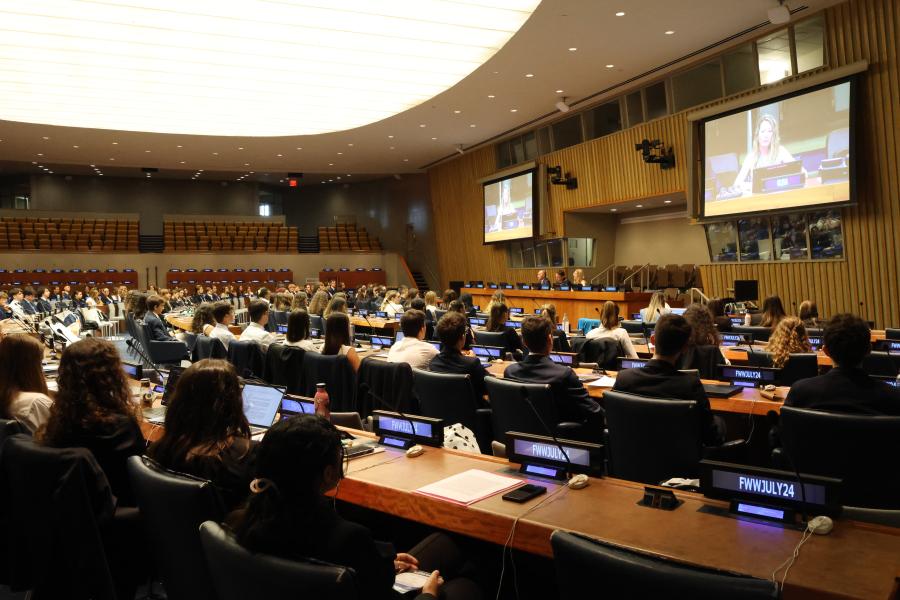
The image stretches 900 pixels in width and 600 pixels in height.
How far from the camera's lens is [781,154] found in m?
10.2

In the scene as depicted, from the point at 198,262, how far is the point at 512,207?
11.9 m

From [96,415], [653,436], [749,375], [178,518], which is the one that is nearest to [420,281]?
[749,375]

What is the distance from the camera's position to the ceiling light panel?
998 centimetres

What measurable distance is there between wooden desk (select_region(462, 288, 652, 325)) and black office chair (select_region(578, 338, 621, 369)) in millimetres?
6361

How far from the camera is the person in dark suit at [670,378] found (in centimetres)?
305

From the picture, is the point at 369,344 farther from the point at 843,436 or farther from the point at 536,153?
the point at 536,153

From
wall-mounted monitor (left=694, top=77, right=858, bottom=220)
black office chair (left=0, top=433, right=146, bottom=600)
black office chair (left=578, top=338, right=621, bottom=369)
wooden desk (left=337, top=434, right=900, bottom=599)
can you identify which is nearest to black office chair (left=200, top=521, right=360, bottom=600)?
wooden desk (left=337, top=434, right=900, bottom=599)

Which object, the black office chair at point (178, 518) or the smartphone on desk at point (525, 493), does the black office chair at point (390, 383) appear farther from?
the black office chair at point (178, 518)

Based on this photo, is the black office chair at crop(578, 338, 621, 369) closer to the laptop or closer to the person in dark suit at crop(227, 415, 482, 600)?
the laptop

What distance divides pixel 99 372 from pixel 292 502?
63.1 inches

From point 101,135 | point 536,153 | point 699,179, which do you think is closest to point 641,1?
point 699,179

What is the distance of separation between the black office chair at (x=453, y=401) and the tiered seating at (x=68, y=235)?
2126 cm

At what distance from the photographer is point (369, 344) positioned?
752cm

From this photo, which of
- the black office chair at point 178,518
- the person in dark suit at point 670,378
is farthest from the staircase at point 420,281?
the black office chair at point 178,518
